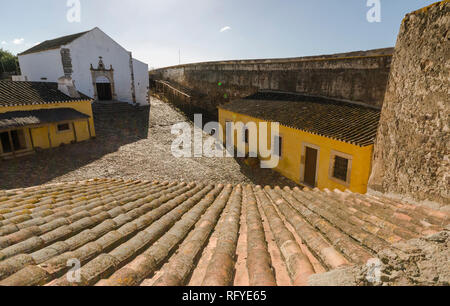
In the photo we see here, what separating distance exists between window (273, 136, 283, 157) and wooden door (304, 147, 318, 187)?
1680 mm

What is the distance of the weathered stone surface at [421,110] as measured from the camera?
377cm

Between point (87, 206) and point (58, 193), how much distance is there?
6.32 ft

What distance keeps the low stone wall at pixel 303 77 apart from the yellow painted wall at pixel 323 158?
3682 millimetres

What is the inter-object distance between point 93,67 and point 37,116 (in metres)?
10.1

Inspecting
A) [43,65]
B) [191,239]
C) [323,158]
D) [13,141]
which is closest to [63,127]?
[13,141]

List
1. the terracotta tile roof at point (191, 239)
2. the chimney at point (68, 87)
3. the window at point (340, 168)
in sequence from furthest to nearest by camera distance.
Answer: the chimney at point (68, 87) < the window at point (340, 168) < the terracotta tile roof at point (191, 239)

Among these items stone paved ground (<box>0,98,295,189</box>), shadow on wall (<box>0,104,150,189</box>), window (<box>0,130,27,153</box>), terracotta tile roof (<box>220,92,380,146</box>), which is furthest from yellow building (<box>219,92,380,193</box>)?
window (<box>0,130,27,153</box>)

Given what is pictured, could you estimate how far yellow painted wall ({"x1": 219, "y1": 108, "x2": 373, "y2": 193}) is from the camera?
852 centimetres

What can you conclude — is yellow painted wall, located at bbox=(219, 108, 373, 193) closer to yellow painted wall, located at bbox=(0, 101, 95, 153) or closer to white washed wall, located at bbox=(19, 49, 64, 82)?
yellow painted wall, located at bbox=(0, 101, 95, 153)

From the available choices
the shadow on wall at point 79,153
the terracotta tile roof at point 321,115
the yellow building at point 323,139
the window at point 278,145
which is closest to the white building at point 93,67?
the shadow on wall at point 79,153

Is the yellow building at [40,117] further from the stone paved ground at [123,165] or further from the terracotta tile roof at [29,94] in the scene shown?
the stone paved ground at [123,165]

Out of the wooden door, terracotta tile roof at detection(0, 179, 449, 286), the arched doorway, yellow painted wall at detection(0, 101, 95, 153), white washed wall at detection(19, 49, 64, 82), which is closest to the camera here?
terracotta tile roof at detection(0, 179, 449, 286)
